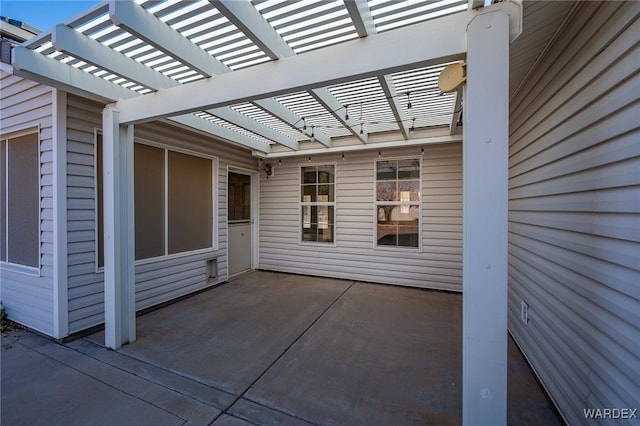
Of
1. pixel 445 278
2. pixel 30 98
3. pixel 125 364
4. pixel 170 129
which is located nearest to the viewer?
pixel 125 364

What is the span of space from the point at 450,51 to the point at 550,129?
111cm

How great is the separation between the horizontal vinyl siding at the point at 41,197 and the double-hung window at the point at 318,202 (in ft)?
12.2

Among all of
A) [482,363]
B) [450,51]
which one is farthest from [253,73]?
[482,363]

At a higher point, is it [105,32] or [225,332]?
[105,32]

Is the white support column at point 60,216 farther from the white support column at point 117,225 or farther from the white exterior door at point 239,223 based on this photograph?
the white exterior door at point 239,223

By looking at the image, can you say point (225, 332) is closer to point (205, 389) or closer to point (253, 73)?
point (205, 389)

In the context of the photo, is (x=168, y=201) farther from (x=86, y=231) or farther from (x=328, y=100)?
(x=328, y=100)

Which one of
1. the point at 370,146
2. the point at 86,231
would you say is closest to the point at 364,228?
the point at 370,146

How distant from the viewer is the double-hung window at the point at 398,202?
4.71 meters

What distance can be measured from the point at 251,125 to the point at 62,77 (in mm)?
1973

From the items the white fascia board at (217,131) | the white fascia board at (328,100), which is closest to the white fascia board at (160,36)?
the white fascia board at (328,100)

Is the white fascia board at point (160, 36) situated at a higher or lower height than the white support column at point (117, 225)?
higher

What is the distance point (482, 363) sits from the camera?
134 centimetres

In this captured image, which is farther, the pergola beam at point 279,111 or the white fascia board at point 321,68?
the pergola beam at point 279,111
